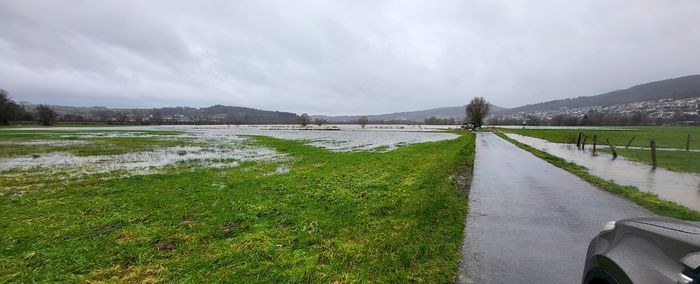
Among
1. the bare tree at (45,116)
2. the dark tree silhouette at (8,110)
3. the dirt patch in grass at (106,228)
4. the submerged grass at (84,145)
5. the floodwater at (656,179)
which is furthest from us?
the bare tree at (45,116)

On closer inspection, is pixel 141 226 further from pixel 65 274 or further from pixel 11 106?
pixel 11 106

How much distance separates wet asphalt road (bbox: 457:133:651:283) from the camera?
16.1 feet

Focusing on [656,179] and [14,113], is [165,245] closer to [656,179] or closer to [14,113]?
[656,179]

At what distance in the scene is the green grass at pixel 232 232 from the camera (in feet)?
Result: 16.2

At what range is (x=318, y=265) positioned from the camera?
16.6ft

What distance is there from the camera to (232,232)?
6.74 meters

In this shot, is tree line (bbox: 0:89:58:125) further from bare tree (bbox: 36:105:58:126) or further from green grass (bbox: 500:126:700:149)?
green grass (bbox: 500:126:700:149)

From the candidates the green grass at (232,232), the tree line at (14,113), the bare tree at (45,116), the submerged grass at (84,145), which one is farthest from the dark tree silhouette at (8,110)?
the green grass at (232,232)

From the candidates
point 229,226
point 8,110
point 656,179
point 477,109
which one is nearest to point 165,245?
point 229,226

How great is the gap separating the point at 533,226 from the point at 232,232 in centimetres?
698

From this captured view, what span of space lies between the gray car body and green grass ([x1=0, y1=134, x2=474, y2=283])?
2258 mm

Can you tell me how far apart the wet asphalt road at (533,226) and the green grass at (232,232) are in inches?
19.2

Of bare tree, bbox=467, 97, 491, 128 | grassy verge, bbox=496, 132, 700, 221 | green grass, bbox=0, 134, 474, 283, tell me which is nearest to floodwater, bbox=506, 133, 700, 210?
grassy verge, bbox=496, 132, 700, 221

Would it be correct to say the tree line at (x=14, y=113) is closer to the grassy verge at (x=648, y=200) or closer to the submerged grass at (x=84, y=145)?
the submerged grass at (x=84, y=145)
